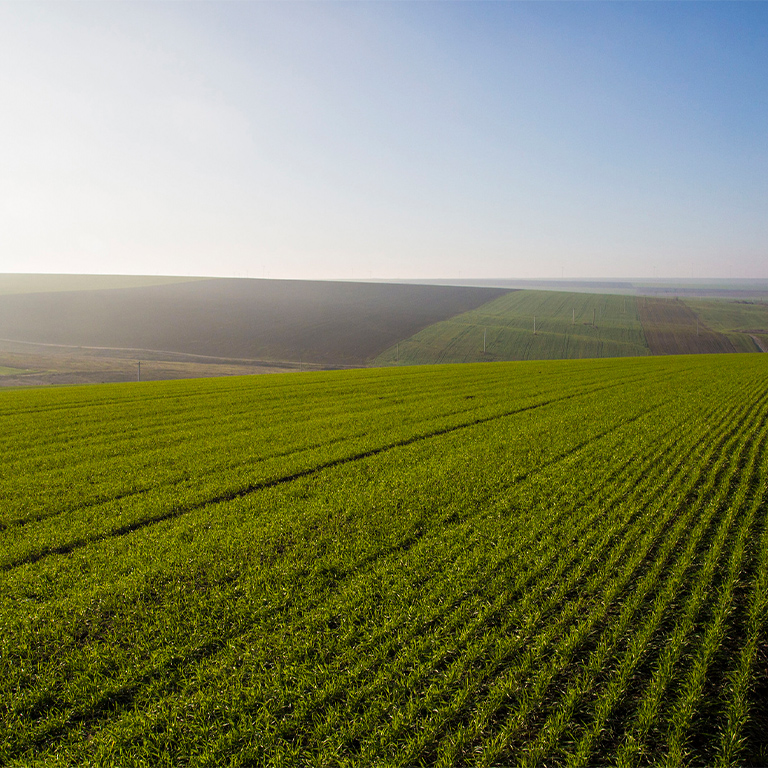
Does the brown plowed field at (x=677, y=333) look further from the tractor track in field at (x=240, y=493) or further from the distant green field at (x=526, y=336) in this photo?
the tractor track in field at (x=240, y=493)

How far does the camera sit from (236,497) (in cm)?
1007

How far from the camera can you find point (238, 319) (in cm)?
9931

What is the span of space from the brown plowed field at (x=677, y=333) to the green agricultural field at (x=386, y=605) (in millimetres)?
77206

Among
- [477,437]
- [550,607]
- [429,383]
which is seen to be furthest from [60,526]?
[429,383]

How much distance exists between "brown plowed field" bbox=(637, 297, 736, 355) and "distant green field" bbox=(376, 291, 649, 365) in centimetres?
207

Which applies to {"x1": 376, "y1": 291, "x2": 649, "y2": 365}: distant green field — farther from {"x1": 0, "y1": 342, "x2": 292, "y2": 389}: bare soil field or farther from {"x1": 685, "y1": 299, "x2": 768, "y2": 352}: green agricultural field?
{"x1": 0, "y1": 342, "x2": 292, "y2": 389}: bare soil field

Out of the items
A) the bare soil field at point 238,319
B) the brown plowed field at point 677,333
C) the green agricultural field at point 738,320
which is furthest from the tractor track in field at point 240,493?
the green agricultural field at point 738,320

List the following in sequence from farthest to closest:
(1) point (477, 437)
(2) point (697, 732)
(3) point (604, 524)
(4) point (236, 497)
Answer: (1) point (477, 437) < (4) point (236, 497) < (3) point (604, 524) < (2) point (697, 732)

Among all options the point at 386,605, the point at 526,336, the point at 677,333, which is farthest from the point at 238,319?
the point at 386,605

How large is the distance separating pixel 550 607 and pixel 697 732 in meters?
1.85

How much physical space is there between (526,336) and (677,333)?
28.0m

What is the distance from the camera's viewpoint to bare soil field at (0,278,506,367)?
8306cm

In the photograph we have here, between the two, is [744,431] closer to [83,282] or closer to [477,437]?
[477,437]

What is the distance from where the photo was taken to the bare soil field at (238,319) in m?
83.1
